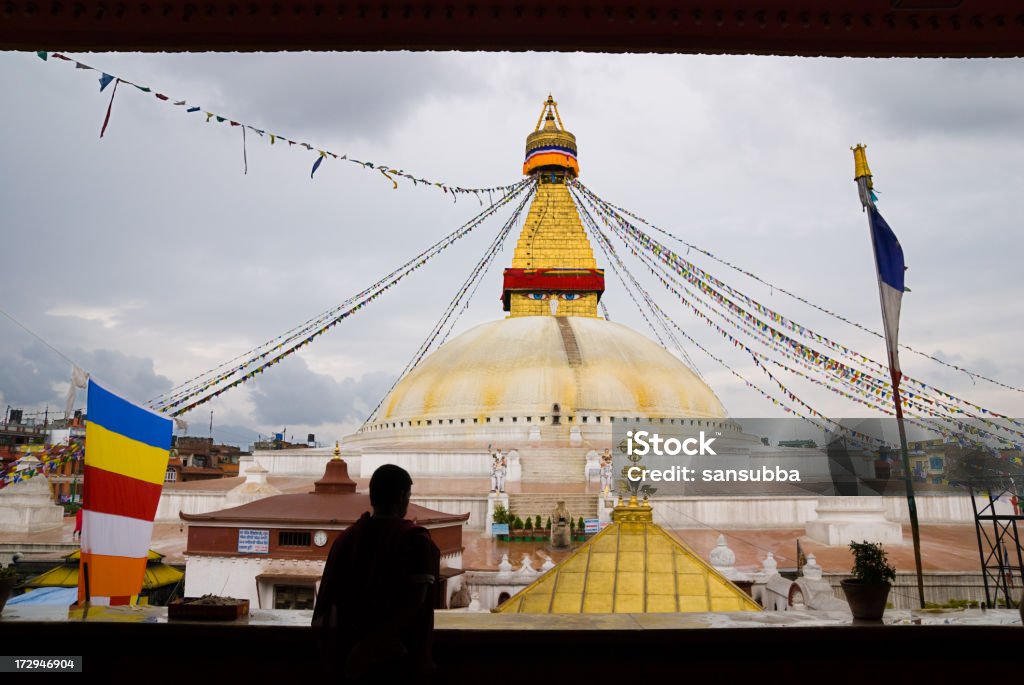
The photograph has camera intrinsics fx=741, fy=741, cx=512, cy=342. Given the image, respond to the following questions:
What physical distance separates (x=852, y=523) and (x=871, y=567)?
10.7 metres

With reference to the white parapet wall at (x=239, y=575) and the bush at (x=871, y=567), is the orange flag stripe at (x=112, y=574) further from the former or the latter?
the white parapet wall at (x=239, y=575)

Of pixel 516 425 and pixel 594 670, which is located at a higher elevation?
pixel 516 425

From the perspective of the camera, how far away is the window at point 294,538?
915 cm

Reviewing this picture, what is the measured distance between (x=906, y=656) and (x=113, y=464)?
11.0 ft

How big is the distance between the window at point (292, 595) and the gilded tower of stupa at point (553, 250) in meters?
20.6

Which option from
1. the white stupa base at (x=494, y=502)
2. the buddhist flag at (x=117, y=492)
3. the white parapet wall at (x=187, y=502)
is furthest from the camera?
the white parapet wall at (x=187, y=502)

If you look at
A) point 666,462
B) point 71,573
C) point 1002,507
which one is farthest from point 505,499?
point 1002,507

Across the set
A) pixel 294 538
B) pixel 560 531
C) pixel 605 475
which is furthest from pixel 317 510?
pixel 605 475

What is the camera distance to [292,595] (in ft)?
29.9

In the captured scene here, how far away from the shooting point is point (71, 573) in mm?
8656

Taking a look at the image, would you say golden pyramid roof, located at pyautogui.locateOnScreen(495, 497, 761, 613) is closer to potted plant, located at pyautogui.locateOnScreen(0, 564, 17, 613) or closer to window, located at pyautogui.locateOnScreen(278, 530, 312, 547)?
potted plant, located at pyautogui.locateOnScreen(0, 564, 17, 613)

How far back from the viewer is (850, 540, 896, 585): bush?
9.66 ft

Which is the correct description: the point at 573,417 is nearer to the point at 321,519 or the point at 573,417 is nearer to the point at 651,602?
the point at 321,519

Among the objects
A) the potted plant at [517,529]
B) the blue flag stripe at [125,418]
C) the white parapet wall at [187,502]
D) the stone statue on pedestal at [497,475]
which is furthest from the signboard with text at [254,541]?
the white parapet wall at [187,502]
